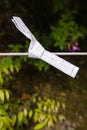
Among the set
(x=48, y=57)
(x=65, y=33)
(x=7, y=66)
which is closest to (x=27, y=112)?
(x=7, y=66)

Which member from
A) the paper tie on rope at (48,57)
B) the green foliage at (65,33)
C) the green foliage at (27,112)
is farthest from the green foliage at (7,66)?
the paper tie on rope at (48,57)

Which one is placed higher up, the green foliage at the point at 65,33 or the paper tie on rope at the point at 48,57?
the paper tie on rope at the point at 48,57

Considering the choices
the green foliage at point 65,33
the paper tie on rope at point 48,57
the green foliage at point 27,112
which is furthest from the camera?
the green foliage at point 65,33

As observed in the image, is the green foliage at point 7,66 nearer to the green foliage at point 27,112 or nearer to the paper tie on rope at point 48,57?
the green foliage at point 27,112

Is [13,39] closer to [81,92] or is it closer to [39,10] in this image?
[39,10]

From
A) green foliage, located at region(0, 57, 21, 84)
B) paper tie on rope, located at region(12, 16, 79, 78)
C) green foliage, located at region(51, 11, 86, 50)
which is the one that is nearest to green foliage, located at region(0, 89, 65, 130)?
green foliage, located at region(0, 57, 21, 84)

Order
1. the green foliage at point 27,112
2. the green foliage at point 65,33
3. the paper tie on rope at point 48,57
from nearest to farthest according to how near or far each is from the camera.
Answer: the paper tie on rope at point 48,57 → the green foliage at point 27,112 → the green foliage at point 65,33

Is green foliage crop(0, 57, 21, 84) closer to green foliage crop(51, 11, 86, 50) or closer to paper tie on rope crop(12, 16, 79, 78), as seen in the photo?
green foliage crop(51, 11, 86, 50)

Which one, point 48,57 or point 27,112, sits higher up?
point 48,57

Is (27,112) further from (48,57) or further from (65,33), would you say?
(48,57)

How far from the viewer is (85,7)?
3.14m

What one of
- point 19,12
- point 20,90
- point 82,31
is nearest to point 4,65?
point 20,90

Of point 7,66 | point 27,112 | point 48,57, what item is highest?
point 48,57

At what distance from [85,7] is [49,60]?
219cm
